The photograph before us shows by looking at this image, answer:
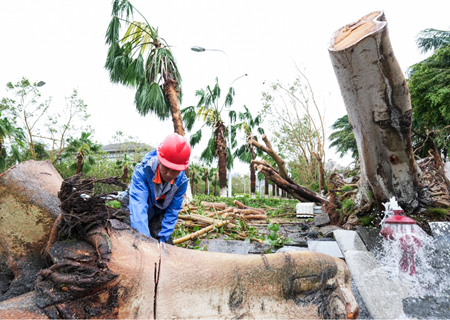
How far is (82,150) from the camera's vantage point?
18484mm

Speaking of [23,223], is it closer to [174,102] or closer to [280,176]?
[280,176]

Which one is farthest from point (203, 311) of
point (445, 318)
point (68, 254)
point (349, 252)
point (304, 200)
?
point (304, 200)

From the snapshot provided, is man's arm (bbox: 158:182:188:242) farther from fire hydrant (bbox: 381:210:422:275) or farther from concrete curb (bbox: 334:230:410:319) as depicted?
fire hydrant (bbox: 381:210:422:275)

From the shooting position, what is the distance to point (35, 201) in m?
1.45

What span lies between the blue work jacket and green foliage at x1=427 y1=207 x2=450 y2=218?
3.16 meters

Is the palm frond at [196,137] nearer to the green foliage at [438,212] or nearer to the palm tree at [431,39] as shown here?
the green foliage at [438,212]

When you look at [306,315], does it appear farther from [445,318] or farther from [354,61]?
[354,61]

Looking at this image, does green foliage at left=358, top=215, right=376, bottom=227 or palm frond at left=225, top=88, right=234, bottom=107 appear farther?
palm frond at left=225, top=88, right=234, bottom=107

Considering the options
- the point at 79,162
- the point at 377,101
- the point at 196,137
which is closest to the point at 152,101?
the point at 196,137

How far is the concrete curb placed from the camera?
1.72 m

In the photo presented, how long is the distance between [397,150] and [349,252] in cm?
128

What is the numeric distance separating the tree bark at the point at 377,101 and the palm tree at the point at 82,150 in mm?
18981

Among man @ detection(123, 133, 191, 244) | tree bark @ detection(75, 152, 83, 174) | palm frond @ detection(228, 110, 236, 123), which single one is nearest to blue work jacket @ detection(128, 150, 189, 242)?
man @ detection(123, 133, 191, 244)

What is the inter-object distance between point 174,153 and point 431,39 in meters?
22.0
